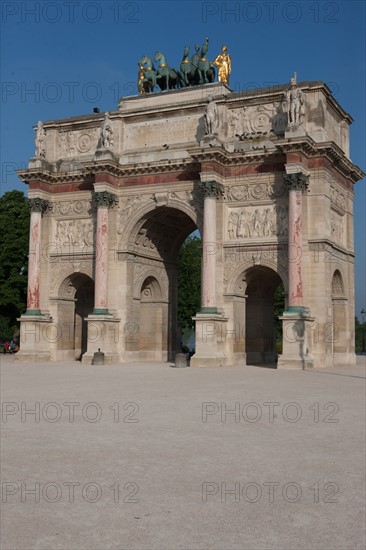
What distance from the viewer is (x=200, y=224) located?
3597 centimetres

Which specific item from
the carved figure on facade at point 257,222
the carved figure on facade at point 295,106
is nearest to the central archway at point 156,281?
the carved figure on facade at point 257,222

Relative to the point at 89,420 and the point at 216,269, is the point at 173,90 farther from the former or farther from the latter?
the point at 89,420

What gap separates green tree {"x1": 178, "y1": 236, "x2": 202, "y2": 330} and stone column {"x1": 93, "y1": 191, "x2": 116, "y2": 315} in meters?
23.4

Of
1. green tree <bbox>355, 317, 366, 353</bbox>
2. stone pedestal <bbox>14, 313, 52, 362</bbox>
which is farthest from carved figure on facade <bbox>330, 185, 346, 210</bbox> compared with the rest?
green tree <bbox>355, 317, 366, 353</bbox>

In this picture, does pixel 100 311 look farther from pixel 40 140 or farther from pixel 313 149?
pixel 313 149

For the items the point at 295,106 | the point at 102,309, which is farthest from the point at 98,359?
the point at 295,106

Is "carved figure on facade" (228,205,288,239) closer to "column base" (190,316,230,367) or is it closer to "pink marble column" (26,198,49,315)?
"column base" (190,316,230,367)

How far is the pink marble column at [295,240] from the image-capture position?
32.3 meters

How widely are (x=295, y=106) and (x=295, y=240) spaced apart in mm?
6483

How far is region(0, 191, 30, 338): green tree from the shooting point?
49.2 metres

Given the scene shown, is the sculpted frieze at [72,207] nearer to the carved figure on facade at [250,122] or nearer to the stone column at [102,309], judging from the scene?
the stone column at [102,309]

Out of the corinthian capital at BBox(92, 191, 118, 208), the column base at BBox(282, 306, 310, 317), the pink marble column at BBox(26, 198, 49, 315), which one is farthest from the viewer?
the pink marble column at BBox(26, 198, 49, 315)

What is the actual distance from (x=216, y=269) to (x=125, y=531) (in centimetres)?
2853

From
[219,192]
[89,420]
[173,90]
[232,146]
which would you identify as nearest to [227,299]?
[219,192]
